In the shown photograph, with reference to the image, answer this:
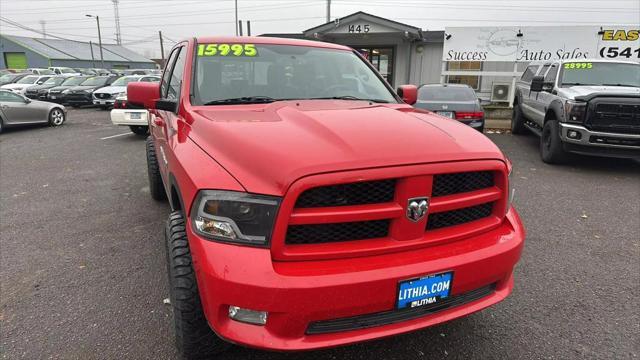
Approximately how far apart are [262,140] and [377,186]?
0.61m

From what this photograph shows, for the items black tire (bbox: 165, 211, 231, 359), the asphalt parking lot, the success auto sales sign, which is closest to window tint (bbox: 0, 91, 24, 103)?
the asphalt parking lot

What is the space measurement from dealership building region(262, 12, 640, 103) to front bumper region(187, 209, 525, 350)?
13803mm

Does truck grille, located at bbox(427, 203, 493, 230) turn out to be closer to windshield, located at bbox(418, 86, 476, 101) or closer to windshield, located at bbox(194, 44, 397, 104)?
windshield, located at bbox(194, 44, 397, 104)

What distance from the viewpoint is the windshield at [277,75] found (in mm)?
3000

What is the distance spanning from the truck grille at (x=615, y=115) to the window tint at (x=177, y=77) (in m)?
6.18

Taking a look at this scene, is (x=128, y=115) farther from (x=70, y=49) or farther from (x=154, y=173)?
(x=70, y=49)

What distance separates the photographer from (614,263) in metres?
3.60

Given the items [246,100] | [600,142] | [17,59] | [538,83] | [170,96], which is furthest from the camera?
[17,59]

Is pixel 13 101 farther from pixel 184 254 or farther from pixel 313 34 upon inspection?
pixel 184 254

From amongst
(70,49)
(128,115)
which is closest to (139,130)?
(128,115)

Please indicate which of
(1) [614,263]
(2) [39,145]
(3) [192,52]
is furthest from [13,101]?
(1) [614,263]

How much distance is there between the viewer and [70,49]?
6138 centimetres

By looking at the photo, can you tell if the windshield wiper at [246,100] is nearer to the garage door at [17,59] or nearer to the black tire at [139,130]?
the black tire at [139,130]

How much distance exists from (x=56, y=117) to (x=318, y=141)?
48.1ft
